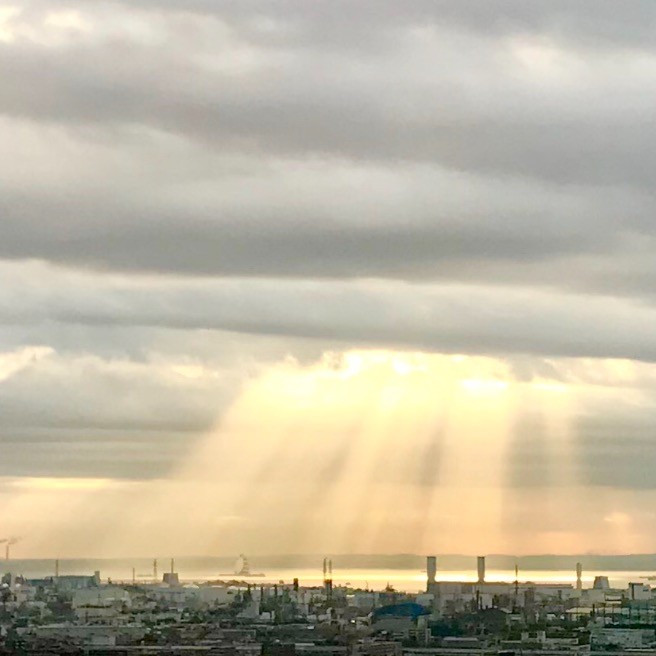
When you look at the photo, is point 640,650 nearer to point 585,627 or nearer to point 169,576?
point 585,627

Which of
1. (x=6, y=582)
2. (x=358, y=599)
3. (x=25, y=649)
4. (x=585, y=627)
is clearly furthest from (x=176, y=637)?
(x=6, y=582)

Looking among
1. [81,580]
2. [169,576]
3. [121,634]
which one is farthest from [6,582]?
[121,634]

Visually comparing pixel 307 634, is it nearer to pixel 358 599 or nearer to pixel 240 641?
pixel 240 641

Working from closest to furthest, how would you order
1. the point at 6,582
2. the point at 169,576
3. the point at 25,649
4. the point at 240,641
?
1. the point at 25,649
2. the point at 240,641
3. the point at 6,582
4. the point at 169,576

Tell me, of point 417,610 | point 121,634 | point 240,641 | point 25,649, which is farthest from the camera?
point 417,610

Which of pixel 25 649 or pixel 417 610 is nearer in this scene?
pixel 25 649

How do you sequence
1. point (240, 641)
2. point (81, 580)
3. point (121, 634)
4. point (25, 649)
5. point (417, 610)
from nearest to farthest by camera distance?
1. point (25, 649)
2. point (240, 641)
3. point (121, 634)
4. point (417, 610)
5. point (81, 580)
